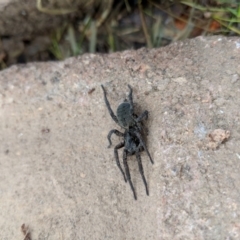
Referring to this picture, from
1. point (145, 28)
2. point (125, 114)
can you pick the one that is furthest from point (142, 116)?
point (145, 28)

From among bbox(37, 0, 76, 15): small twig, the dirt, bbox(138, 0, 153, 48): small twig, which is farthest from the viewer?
bbox(138, 0, 153, 48): small twig

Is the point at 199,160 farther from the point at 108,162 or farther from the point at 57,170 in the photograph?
the point at 57,170

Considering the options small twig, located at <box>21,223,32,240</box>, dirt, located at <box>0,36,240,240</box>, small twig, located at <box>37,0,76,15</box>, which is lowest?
small twig, located at <box>21,223,32,240</box>

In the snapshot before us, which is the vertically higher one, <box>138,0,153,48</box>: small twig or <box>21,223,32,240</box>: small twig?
<box>138,0,153,48</box>: small twig

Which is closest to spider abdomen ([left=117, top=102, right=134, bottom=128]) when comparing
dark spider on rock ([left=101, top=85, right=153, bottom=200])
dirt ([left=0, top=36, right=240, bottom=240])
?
dark spider on rock ([left=101, top=85, right=153, bottom=200])

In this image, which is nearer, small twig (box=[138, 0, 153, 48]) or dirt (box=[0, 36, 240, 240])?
dirt (box=[0, 36, 240, 240])

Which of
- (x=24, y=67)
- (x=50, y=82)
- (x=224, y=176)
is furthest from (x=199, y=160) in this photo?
(x=24, y=67)

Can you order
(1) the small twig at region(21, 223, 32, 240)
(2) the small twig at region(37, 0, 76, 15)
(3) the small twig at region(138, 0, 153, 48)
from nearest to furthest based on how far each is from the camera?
(1) the small twig at region(21, 223, 32, 240) < (2) the small twig at region(37, 0, 76, 15) < (3) the small twig at region(138, 0, 153, 48)

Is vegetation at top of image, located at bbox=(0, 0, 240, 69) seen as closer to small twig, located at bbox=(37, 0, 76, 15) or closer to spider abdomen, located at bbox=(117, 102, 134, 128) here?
small twig, located at bbox=(37, 0, 76, 15)
